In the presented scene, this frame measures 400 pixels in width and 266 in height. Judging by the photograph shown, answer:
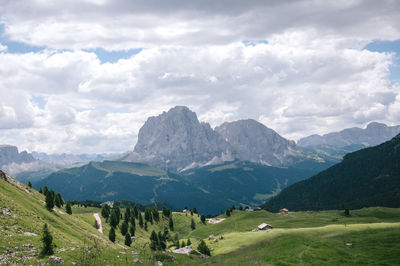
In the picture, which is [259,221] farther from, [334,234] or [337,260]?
[337,260]

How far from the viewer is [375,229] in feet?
354

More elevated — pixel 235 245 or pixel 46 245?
pixel 46 245

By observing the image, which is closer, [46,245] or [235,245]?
[46,245]

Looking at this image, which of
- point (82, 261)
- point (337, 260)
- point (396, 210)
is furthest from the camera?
point (396, 210)

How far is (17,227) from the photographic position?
221 ft

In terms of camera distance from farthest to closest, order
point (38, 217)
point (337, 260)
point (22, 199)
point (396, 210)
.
→ point (396, 210) < point (22, 199) < point (38, 217) < point (337, 260)

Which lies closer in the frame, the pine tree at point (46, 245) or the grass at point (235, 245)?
the pine tree at point (46, 245)

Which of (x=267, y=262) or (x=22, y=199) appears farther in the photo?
(x=22, y=199)

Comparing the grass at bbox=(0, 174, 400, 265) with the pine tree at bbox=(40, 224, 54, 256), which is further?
the grass at bbox=(0, 174, 400, 265)

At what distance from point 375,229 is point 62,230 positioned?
329 ft

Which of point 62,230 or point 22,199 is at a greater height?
point 22,199

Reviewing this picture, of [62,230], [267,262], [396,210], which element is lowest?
[396,210]

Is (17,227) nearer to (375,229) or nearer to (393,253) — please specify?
(393,253)

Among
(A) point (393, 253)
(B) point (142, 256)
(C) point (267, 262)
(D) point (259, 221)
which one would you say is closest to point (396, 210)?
(D) point (259, 221)
